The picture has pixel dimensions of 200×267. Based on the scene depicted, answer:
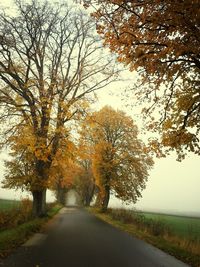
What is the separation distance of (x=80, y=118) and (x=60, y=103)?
7.45ft

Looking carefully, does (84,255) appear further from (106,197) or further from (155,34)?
(106,197)

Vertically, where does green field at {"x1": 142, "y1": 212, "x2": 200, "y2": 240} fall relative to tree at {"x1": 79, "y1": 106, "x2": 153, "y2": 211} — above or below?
below

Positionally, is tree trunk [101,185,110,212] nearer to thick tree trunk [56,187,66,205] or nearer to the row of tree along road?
the row of tree along road

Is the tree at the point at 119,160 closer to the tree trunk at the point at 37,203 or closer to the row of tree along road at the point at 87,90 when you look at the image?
the row of tree along road at the point at 87,90

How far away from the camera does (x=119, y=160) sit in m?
41.5

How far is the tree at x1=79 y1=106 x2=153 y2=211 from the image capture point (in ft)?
135

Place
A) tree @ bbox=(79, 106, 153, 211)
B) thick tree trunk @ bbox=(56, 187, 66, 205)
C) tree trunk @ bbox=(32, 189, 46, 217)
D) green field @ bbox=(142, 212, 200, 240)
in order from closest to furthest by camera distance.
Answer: green field @ bbox=(142, 212, 200, 240)
tree trunk @ bbox=(32, 189, 46, 217)
tree @ bbox=(79, 106, 153, 211)
thick tree trunk @ bbox=(56, 187, 66, 205)

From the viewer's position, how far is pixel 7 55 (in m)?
21.1

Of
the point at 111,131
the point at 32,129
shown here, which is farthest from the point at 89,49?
the point at 111,131

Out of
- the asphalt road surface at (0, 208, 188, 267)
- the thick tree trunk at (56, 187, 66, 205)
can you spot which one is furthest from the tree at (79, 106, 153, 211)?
the thick tree trunk at (56, 187, 66, 205)

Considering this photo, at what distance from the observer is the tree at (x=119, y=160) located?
41.2 m

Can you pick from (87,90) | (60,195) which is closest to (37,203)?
(87,90)

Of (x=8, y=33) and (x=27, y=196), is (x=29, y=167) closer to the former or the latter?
(x=27, y=196)

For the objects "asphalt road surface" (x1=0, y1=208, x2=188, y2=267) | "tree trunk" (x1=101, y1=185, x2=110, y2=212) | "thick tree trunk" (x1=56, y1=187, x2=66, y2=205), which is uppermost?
"thick tree trunk" (x1=56, y1=187, x2=66, y2=205)
